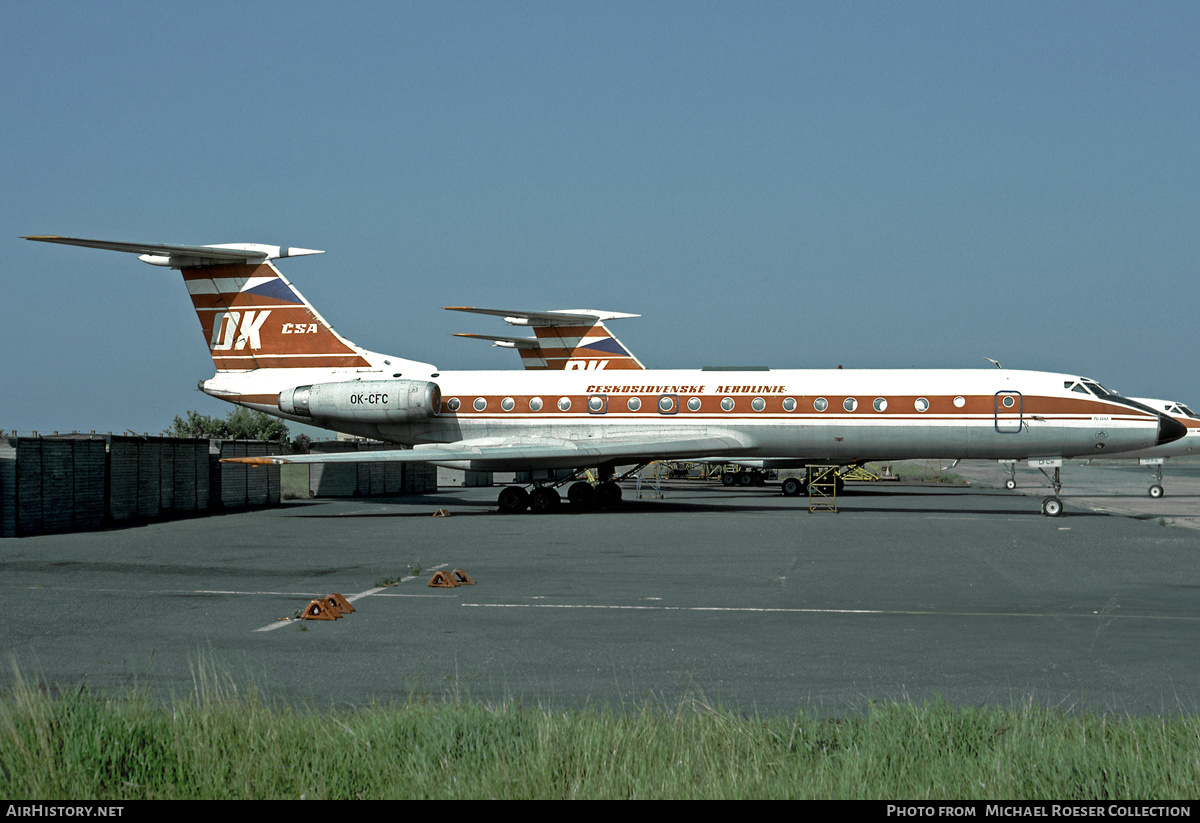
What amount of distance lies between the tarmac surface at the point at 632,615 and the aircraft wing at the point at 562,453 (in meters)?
4.14

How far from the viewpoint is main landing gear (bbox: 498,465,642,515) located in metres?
26.9

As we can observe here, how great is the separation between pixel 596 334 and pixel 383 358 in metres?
13.0

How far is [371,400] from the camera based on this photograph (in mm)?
27203

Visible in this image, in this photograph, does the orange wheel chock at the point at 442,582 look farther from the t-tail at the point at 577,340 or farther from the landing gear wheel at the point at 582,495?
the t-tail at the point at 577,340

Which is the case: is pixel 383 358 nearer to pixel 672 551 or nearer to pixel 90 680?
pixel 672 551

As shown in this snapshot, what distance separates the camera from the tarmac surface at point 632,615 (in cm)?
754

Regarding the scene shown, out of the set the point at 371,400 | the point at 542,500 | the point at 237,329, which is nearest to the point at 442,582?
the point at 542,500

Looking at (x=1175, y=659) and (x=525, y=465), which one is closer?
(x=1175, y=659)

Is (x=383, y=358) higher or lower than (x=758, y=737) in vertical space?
higher

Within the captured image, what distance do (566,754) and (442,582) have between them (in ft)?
26.2
